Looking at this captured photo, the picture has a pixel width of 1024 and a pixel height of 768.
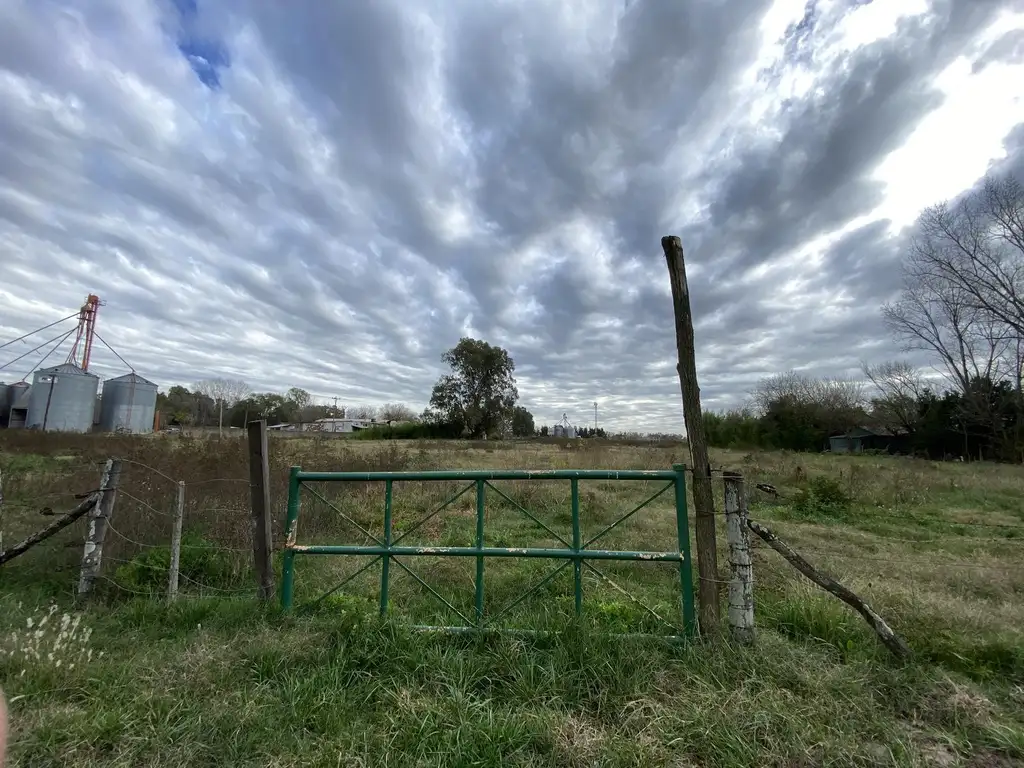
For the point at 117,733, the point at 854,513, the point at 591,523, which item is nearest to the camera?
the point at 117,733

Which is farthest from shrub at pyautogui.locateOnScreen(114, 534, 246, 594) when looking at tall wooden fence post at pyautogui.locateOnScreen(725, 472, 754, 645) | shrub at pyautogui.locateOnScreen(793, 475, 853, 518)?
shrub at pyautogui.locateOnScreen(793, 475, 853, 518)

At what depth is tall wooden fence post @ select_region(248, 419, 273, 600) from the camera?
4.21m

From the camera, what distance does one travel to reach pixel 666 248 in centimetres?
377

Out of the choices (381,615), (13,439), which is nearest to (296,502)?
(381,615)

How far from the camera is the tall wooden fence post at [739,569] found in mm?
3301

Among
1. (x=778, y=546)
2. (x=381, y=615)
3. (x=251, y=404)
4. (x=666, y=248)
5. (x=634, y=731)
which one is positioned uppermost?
(x=251, y=404)

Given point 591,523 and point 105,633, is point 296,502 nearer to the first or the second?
point 105,633

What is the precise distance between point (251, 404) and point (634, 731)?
253 ft

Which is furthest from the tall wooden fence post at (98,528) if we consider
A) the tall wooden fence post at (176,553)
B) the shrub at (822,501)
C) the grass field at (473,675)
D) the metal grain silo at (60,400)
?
the metal grain silo at (60,400)

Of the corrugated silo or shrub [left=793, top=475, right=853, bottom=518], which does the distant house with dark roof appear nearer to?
shrub [left=793, top=475, right=853, bottom=518]

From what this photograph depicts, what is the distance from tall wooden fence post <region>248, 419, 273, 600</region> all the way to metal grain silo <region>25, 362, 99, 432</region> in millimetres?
38073

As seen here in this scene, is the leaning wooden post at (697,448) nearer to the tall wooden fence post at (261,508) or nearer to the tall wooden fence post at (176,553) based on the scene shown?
the tall wooden fence post at (261,508)

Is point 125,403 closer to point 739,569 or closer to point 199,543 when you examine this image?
point 199,543

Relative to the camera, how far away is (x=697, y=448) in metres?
3.58
